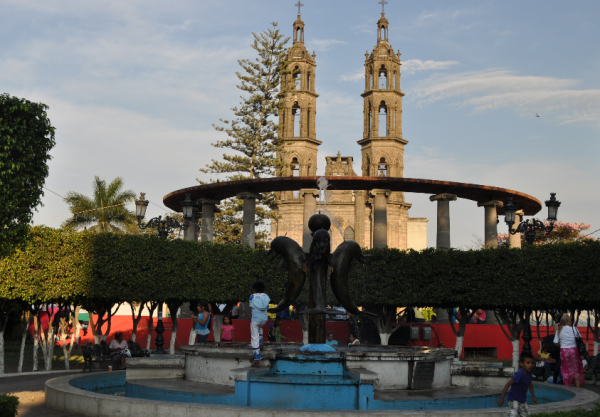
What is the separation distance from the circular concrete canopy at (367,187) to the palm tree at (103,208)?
1631 centimetres

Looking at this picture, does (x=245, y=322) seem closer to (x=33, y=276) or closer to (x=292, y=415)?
(x=33, y=276)

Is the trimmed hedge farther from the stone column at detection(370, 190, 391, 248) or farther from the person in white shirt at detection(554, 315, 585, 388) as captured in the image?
the stone column at detection(370, 190, 391, 248)

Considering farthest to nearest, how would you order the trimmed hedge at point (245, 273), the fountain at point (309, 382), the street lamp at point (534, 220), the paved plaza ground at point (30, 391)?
the street lamp at point (534, 220) → the trimmed hedge at point (245, 273) → the paved plaza ground at point (30, 391) → the fountain at point (309, 382)

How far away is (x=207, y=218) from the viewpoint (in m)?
33.8

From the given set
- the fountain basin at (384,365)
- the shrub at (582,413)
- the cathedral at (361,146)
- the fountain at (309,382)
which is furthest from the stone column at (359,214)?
the shrub at (582,413)

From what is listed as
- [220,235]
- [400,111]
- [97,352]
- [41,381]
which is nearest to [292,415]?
[41,381]

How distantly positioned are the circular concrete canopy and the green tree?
15.4 metres

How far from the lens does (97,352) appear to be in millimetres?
16422

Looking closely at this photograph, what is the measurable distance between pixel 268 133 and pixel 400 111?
75.7 feet

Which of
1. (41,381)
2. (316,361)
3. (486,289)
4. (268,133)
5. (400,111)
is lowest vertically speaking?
(41,381)

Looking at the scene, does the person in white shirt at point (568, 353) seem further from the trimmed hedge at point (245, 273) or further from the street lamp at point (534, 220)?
the street lamp at point (534, 220)

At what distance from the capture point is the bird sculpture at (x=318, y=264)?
36.0ft

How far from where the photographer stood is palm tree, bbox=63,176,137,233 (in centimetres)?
4847

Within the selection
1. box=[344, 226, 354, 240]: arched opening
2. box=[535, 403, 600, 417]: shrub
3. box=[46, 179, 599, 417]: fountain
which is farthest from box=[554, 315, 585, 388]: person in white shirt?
box=[344, 226, 354, 240]: arched opening
